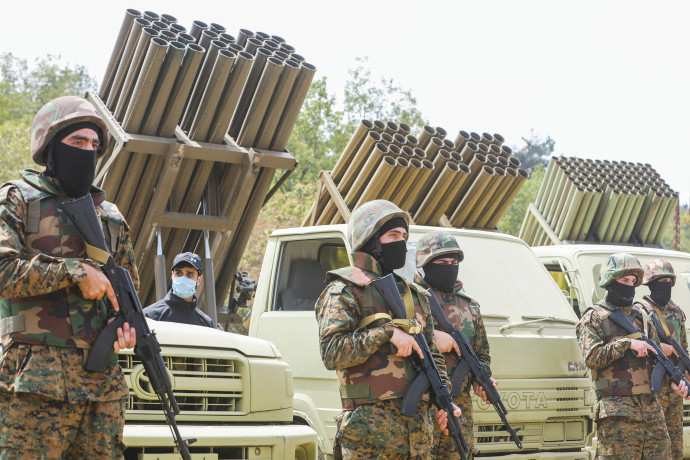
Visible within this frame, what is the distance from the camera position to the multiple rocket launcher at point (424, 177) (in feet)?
30.8

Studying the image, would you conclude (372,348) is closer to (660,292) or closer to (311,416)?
(311,416)

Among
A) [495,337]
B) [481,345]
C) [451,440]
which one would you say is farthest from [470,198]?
[451,440]

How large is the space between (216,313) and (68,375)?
196 inches

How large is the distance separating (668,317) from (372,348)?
4.45 m

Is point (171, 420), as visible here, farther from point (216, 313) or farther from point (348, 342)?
point (216, 313)

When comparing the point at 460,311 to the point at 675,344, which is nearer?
the point at 460,311

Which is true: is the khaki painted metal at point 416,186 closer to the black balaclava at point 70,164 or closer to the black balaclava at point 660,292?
the black balaclava at point 660,292

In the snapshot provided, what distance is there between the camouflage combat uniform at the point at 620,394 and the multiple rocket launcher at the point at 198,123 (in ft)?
10.8

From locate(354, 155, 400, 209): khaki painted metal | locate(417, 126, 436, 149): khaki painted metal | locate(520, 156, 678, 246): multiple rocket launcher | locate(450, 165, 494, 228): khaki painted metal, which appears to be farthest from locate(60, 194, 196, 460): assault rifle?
locate(520, 156, 678, 246): multiple rocket launcher

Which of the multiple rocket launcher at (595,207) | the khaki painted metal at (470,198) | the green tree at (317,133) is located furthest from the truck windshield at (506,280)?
the green tree at (317,133)

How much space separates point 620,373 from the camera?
7207 millimetres

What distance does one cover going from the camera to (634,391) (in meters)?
7.16

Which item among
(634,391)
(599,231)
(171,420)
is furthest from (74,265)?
(599,231)

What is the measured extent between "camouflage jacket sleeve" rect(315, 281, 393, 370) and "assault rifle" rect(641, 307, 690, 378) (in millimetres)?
4062
